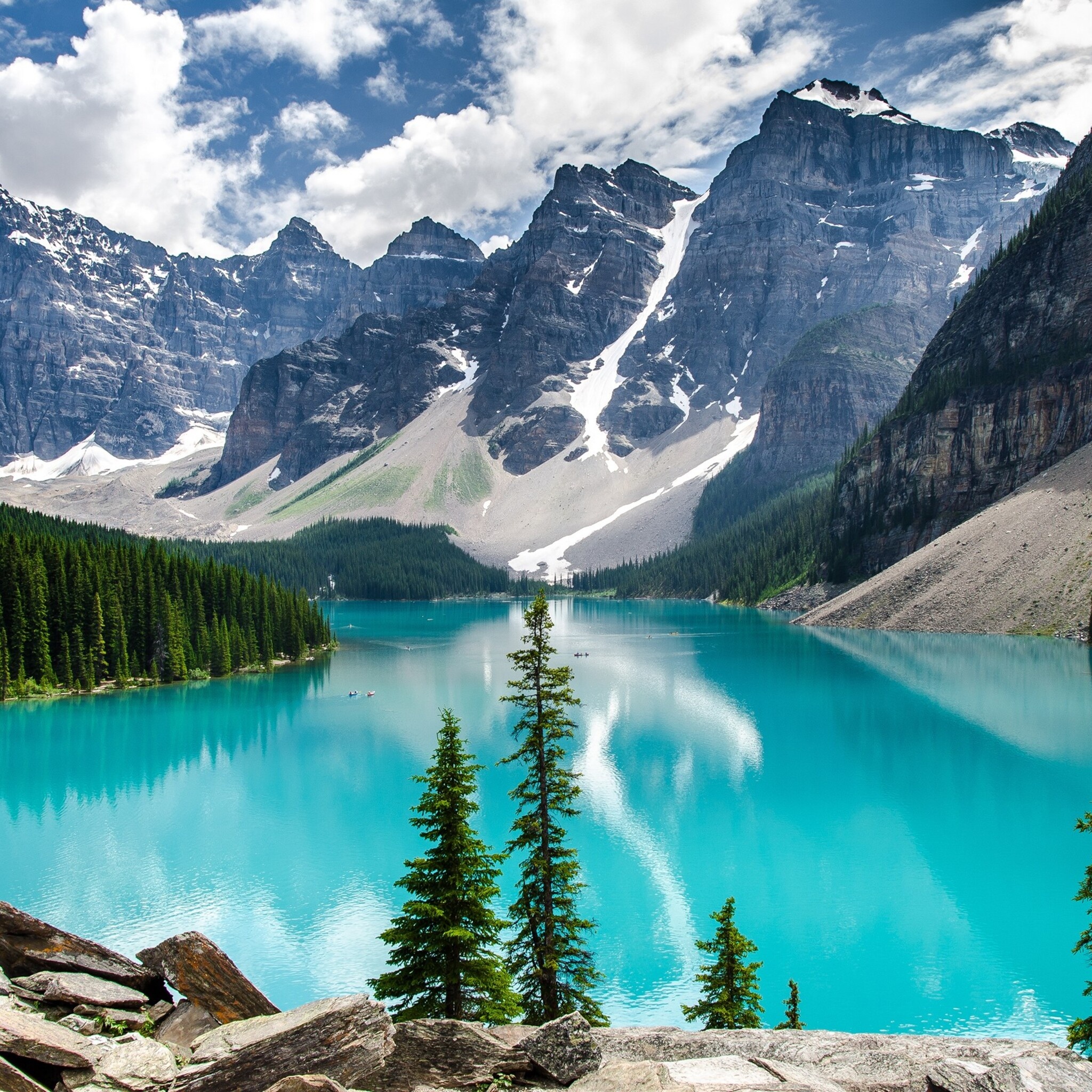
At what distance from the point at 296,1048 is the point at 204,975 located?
2822 mm

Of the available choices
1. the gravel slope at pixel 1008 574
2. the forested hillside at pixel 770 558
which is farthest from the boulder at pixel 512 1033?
the forested hillside at pixel 770 558

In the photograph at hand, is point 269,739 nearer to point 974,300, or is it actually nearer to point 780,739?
point 780,739

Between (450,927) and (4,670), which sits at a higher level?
(4,670)

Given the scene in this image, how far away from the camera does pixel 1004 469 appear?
123188 millimetres

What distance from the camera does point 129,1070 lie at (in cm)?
964

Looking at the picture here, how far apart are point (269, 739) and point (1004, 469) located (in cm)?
11147

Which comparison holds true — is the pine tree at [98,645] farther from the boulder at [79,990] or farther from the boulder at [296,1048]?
the boulder at [296,1048]

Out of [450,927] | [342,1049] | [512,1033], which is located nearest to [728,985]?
[450,927]

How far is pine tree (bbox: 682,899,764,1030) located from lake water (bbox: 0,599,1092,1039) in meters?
4.23

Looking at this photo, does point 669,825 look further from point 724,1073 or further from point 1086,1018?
point 724,1073

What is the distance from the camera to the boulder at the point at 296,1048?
984 centimetres

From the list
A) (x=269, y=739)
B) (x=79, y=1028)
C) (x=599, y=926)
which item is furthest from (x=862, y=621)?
(x=79, y=1028)

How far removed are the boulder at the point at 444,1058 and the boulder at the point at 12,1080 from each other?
3.86 meters

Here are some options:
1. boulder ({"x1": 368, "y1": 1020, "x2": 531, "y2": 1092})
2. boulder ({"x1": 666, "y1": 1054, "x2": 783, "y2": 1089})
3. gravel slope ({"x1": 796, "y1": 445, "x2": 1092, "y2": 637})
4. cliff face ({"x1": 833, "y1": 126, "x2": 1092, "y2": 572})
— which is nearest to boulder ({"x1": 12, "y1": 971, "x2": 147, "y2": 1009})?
boulder ({"x1": 368, "y1": 1020, "x2": 531, "y2": 1092})
